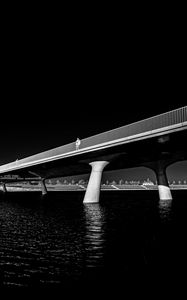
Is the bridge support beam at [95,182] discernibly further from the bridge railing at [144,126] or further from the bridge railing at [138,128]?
the bridge railing at [144,126]

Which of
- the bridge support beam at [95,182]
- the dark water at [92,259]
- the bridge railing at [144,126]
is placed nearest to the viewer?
the dark water at [92,259]

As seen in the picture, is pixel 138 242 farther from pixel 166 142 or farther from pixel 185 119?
pixel 166 142

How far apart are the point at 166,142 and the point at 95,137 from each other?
10045mm

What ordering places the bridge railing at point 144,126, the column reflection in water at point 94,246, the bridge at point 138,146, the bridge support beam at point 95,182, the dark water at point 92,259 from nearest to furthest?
the dark water at point 92,259, the column reflection in water at point 94,246, the bridge railing at point 144,126, the bridge at point 138,146, the bridge support beam at point 95,182

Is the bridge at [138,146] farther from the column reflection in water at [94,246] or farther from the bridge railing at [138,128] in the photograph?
the column reflection in water at [94,246]

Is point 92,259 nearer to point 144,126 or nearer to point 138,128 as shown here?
point 144,126

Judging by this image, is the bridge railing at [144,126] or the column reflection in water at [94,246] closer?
the column reflection in water at [94,246]

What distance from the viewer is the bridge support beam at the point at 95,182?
39812 millimetres

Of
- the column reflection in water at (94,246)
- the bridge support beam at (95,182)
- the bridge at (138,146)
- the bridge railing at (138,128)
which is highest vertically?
the bridge railing at (138,128)

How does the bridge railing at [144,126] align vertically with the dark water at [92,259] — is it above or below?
above

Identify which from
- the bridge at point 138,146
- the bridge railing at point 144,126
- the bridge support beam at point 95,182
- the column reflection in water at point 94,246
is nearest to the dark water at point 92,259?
the column reflection in water at point 94,246

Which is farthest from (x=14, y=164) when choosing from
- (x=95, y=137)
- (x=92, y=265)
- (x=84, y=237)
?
(x=92, y=265)

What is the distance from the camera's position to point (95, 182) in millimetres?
39688

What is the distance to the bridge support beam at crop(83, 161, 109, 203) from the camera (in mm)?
39812
